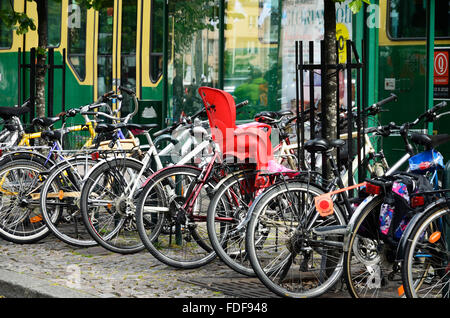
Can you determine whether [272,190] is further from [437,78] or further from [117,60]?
[117,60]

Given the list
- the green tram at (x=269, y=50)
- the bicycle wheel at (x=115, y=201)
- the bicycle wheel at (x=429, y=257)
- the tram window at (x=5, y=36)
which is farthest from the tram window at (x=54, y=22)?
the bicycle wheel at (x=429, y=257)

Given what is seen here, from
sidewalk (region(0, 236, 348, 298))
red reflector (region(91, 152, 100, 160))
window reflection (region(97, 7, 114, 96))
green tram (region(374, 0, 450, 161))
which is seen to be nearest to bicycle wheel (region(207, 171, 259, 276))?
sidewalk (region(0, 236, 348, 298))

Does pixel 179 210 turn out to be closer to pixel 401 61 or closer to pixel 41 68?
pixel 401 61

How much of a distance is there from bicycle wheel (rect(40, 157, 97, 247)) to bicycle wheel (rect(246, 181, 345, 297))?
8.16 ft

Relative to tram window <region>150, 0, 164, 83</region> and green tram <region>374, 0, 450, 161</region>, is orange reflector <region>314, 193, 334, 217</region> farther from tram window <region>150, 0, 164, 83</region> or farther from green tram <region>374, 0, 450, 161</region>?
tram window <region>150, 0, 164, 83</region>

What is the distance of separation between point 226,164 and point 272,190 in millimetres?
1009

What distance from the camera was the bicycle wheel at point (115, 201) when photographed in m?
7.55

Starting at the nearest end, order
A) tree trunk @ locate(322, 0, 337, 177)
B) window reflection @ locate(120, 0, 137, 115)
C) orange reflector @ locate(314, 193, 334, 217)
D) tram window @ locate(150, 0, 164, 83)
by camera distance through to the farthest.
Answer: orange reflector @ locate(314, 193, 334, 217), tree trunk @ locate(322, 0, 337, 177), tram window @ locate(150, 0, 164, 83), window reflection @ locate(120, 0, 137, 115)

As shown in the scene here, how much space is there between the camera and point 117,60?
1365 centimetres

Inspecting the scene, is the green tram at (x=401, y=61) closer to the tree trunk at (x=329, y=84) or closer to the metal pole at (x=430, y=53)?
the metal pole at (x=430, y=53)

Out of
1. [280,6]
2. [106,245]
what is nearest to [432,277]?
[106,245]

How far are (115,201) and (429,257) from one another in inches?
127

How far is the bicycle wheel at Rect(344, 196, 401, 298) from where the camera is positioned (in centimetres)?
537

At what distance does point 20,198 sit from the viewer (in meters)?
8.27
